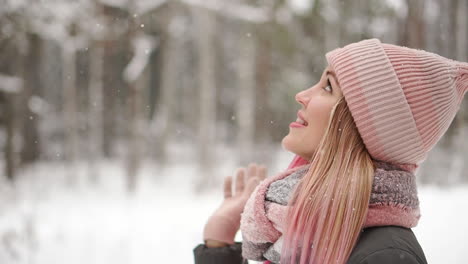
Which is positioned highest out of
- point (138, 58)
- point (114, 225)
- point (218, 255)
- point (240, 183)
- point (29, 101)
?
point (138, 58)

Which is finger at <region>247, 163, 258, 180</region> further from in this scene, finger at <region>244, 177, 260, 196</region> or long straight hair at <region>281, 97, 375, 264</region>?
long straight hair at <region>281, 97, 375, 264</region>

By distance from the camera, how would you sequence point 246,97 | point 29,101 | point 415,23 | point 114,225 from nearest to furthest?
point 415,23 → point 114,225 → point 29,101 → point 246,97

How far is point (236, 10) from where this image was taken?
1166 centimetres

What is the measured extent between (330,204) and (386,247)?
0.63 feet

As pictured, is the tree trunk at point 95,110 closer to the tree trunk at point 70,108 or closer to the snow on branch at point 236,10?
the tree trunk at point 70,108

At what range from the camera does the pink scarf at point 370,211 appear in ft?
4.11

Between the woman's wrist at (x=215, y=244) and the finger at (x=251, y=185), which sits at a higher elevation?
the finger at (x=251, y=185)

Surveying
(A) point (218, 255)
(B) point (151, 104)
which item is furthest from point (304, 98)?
(B) point (151, 104)

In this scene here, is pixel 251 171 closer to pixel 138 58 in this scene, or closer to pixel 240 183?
pixel 240 183

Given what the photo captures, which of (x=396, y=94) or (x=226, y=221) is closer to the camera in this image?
(x=396, y=94)

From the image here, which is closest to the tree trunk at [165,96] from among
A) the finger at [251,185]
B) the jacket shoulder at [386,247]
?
the finger at [251,185]

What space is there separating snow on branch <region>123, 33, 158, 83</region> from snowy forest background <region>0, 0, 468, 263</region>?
45 millimetres

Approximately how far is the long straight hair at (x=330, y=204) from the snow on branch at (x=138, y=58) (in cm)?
1035

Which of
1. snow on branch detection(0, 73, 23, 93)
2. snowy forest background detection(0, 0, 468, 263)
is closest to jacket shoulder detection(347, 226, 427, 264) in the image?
snowy forest background detection(0, 0, 468, 263)
